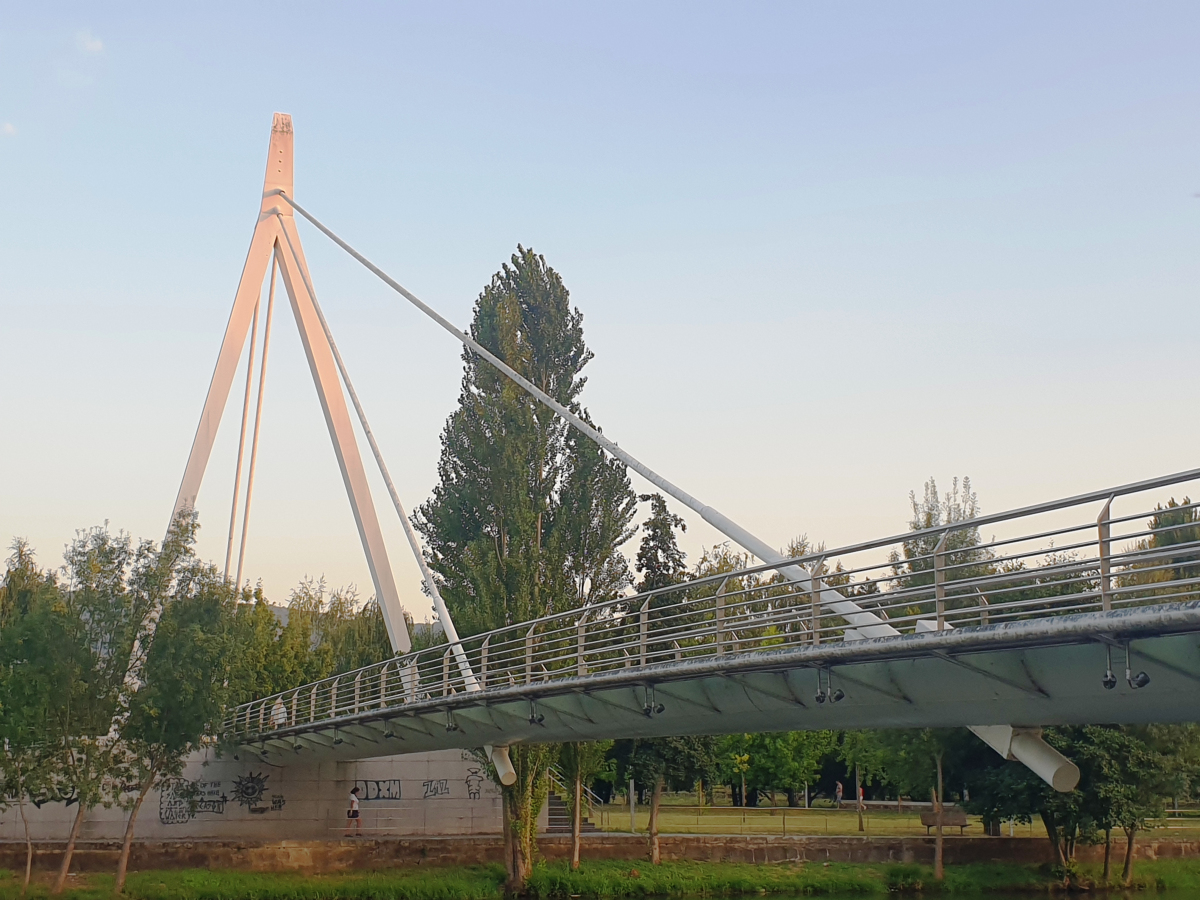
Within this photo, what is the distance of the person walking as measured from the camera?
3862 centimetres

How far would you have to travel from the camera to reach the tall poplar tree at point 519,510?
32.8 m

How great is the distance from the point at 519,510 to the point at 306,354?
8.09 meters

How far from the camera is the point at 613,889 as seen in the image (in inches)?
1330

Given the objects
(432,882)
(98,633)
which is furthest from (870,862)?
(98,633)

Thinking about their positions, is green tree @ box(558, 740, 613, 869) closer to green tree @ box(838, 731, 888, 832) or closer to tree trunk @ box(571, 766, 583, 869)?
tree trunk @ box(571, 766, 583, 869)

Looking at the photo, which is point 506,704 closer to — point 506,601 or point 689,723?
point 689,723

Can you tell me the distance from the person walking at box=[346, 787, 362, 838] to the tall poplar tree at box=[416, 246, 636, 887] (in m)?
7.16

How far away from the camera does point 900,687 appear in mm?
15234

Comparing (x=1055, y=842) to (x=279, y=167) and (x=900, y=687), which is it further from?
(x=279, y=167)

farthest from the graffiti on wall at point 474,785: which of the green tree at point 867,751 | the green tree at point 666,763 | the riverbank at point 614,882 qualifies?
the green tree at point 867,751

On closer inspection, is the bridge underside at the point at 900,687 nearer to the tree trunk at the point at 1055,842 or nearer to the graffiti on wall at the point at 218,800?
the graffiti on wall at the point at 218,800

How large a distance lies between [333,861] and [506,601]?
8553mm

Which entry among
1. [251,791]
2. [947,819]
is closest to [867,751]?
[947,819]

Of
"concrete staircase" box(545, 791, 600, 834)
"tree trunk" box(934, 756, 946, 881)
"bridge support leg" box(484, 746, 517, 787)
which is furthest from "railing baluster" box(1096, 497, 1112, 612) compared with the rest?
"concrete staircase" box(545, 791, 600, 834)
